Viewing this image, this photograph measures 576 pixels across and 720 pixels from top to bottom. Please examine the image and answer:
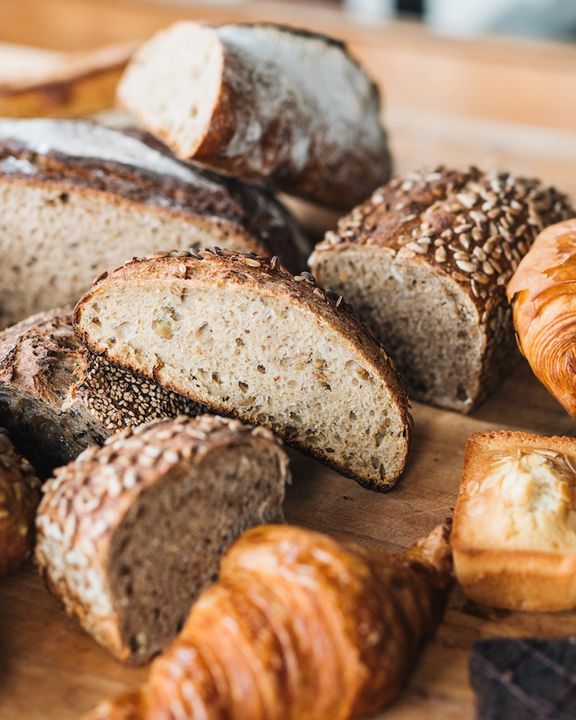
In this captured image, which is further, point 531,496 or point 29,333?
point 29,333

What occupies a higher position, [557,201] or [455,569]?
[557,201]

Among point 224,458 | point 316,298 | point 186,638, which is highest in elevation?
point 316,298

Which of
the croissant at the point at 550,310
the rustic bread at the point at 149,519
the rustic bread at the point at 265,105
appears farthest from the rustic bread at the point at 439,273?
the rustic bread at the point at 149,519

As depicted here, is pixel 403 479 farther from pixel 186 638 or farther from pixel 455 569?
pixel 186 638

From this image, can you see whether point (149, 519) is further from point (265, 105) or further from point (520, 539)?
point (265, 105)

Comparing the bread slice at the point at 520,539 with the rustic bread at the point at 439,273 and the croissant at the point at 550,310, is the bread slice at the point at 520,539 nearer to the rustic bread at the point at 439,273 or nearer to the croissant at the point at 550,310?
the croissant at the point at 550,310

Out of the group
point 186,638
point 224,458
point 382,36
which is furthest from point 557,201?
point 382,36

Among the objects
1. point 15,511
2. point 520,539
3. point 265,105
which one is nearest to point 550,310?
point 520,539
